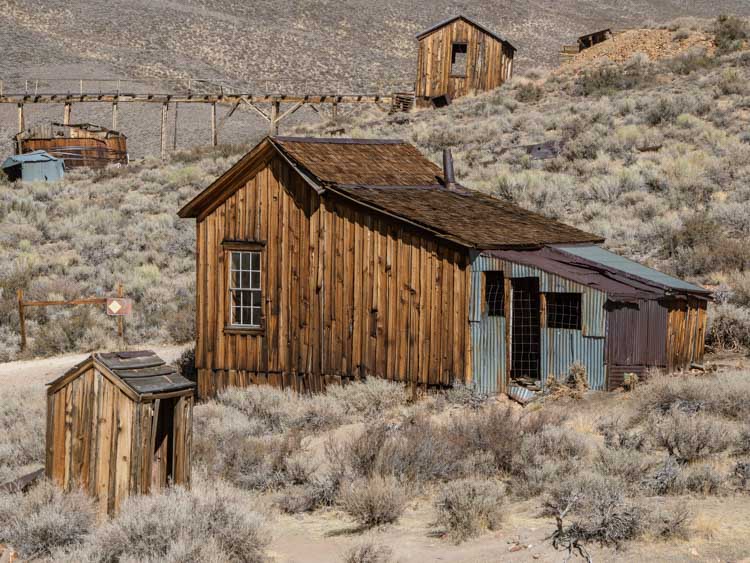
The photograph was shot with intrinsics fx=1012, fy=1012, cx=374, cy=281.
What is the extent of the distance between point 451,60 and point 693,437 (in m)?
35.7

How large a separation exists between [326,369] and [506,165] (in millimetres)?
16170

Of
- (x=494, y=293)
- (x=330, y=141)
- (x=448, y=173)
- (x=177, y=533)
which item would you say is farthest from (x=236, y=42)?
(x=177, y=533)

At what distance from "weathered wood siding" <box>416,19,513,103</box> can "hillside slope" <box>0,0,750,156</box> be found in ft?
66.2

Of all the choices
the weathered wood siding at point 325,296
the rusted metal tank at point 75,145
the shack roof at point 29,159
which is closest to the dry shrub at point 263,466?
the weathered wood siding at point 325,296

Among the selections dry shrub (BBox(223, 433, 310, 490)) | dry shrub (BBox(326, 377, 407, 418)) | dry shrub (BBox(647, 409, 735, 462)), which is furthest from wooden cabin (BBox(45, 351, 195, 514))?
dry shrub (BBox(326, 377, 407, 418))

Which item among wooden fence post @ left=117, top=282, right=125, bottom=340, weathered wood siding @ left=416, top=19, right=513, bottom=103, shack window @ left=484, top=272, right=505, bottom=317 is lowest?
wooden fence post @ left=117, top=282, right=125, bottom=340

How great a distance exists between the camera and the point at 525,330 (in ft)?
48.8

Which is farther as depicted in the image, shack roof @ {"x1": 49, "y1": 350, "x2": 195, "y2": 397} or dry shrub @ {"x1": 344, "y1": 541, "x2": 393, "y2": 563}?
shack roof @ {"x1": 49, "y1": 350, "x2": 195, "y2": 397}

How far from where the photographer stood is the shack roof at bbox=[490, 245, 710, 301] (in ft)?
45.6

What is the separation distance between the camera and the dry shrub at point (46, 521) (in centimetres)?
838

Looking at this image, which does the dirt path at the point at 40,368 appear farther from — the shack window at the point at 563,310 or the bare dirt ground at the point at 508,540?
the bare dirt ground at the point at 508,540

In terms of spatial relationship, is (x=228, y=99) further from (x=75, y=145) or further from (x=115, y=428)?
(x=115, y=428)

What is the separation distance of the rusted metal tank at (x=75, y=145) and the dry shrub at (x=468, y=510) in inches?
1474

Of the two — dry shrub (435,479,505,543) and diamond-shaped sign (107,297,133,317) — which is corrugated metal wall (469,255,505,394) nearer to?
dry shrub (435,479,505,543)
